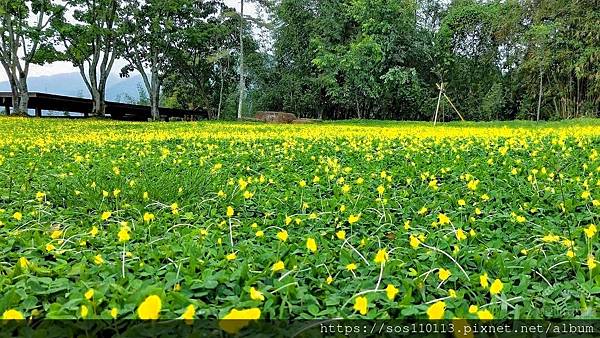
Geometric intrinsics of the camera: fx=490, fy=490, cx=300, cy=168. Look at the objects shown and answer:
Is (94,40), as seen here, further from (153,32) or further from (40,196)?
(40,196)

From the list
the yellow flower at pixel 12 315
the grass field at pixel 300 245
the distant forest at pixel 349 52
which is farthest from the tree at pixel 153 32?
the yellow flower at pixel 12 315

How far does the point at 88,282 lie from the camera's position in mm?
1222

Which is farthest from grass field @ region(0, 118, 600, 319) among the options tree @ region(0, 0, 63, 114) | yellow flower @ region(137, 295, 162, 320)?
tree @ region(0, 0, 63, 114)

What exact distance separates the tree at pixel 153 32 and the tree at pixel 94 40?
→ 0.54 m

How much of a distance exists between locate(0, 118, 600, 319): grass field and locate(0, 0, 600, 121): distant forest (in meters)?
15.3

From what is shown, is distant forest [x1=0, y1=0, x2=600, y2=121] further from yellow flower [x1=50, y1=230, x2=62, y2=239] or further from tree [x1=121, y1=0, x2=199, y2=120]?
yellow flower [x1=50, y1=230, x2=62, y2=239]

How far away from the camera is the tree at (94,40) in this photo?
54.0ft

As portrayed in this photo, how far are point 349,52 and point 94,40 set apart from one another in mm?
9793

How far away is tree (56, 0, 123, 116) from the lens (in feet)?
54.0

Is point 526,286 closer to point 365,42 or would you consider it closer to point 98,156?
point 98,156

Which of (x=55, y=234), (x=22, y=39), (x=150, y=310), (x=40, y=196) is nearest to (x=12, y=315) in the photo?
(x=150, y=310)

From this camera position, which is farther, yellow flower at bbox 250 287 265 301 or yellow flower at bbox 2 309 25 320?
yellow flower at bbox 250 287 265 301

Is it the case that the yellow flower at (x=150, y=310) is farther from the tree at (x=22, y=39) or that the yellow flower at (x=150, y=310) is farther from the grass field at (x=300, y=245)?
the tree at (x=22, y=39)

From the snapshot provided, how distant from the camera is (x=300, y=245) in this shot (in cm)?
160
